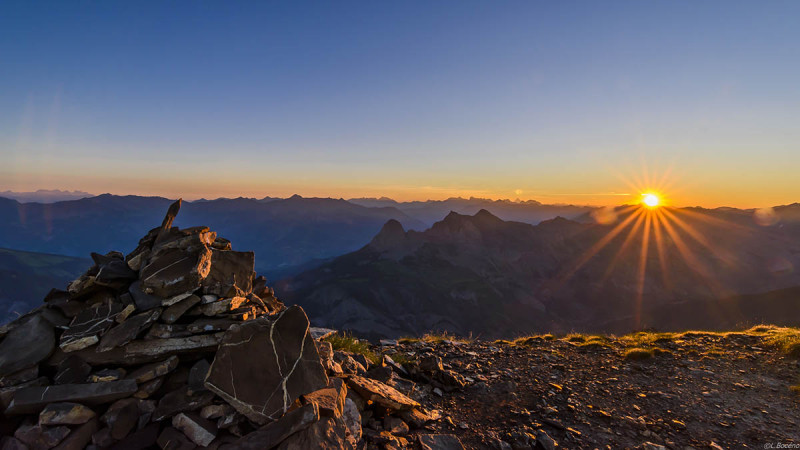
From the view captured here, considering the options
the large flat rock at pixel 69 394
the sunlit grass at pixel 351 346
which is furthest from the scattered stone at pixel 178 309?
the sunlit grass at pixel 351 346

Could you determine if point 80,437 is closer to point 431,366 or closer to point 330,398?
point 330,398

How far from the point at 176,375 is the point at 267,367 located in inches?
86.2

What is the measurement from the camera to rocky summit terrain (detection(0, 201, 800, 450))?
6184mm

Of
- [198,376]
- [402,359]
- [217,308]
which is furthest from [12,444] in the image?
[402,359]

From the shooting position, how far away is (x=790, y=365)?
12.1 m

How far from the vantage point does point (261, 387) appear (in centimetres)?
669

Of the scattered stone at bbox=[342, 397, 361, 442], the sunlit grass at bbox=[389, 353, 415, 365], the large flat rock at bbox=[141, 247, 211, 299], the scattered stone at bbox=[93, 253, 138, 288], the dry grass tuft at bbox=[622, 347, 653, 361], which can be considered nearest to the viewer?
the scattered stone at bbox=[342, 397, 361, 442]

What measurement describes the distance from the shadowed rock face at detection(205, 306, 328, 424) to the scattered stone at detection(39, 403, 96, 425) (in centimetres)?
215

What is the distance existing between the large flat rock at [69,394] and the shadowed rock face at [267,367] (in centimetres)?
179

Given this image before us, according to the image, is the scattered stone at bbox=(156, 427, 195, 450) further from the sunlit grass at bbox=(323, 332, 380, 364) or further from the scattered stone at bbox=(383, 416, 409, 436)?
the sunlit grass at bbox=(323, 332, 380, 364)

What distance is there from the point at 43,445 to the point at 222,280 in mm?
4701

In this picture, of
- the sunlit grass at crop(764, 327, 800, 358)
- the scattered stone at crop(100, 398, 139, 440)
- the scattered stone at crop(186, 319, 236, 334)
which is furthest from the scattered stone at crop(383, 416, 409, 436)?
the sunlit grass at crop(764, 327, 800, 358)

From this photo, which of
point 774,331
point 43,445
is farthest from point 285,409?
point 774,331

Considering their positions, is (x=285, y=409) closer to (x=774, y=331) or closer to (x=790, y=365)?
(x=790, y=365)
